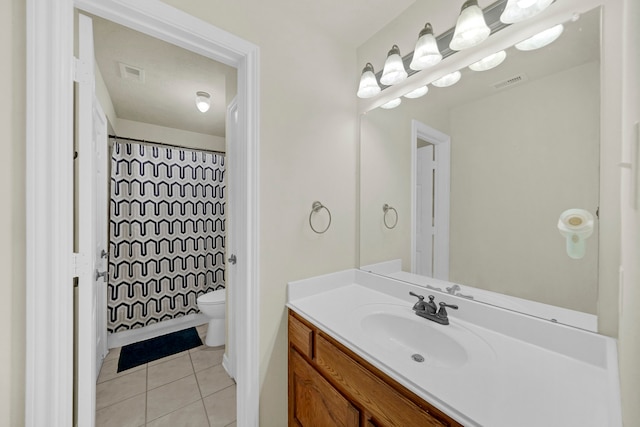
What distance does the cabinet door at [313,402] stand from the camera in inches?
37.4

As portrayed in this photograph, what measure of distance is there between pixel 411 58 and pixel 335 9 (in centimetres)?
49

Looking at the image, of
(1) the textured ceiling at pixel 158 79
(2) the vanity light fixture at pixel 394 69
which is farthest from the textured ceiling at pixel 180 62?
(2) the vanity light fixture at pixel 394 69

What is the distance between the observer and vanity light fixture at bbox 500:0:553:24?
89cm

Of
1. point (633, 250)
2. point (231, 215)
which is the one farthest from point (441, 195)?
point (231, 215)

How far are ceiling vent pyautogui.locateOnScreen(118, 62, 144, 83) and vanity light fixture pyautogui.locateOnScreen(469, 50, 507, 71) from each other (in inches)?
88.4

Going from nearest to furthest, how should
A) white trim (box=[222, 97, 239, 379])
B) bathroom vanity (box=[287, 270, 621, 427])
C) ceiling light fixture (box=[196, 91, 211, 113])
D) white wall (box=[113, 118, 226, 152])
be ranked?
bathroom vanity (box=[287, 270, 621, 427]) → white trim (box=[222, 97, 239, 379]) → ceiling light fixture (box=[196, 91, 211, 113]) → white wall (box=[113, 118, 226, 152])

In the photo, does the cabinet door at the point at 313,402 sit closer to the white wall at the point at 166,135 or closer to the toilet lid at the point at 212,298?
the toilet lid at the point at 212,298

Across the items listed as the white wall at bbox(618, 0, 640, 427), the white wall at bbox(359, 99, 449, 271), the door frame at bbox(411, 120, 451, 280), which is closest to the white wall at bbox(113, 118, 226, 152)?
the white wall at bbox(359, 99, 449, 271)

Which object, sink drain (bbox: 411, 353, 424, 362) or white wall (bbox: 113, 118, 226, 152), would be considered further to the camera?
white wall (bbox: 113, 118, 226, 152)

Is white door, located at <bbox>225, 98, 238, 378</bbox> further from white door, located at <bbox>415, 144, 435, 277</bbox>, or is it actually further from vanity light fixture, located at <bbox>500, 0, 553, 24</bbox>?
vanity light fixture, located at <bbox>500, 0, 553, 24</bbox>

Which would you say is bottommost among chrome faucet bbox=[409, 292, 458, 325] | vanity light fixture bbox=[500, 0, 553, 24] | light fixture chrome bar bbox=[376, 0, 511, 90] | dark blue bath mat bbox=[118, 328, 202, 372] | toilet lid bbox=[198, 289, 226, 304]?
dark blue bath mat bbox=[118, 328, 202, 372]

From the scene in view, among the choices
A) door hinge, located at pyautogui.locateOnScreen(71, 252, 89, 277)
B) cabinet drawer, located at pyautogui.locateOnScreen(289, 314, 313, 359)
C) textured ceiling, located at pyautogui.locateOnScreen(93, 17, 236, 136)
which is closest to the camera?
door hinge, located at pyautogui.locateOnScreen(71, 252, 89, 277)

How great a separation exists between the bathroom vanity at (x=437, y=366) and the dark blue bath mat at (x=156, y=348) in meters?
1.55

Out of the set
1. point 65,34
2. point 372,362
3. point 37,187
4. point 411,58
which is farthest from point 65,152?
point 411,58
